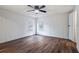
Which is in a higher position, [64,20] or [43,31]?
[64,20]

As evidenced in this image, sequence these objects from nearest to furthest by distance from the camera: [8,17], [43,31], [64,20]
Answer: [8,17] < [64,20] < [43,31]

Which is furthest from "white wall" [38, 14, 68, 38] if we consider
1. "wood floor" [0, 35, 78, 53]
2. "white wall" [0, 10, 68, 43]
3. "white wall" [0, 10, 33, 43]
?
"wood floor" [0, 35, 78, 53]

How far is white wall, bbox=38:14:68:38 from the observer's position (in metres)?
4.61

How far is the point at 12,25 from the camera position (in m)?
4.19

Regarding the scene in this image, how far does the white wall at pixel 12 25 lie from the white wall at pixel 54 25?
92 centimetres

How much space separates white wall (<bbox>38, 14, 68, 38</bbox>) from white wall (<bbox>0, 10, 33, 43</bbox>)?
36.2 inches

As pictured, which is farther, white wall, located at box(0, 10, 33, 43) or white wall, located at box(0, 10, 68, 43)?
white wall, located at box(0, 10, 68, 43)

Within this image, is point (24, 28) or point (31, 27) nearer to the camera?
point (24, 28)

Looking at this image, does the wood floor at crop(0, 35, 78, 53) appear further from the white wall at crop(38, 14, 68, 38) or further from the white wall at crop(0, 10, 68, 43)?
the white wall at crop(38, 14, 68, 38)

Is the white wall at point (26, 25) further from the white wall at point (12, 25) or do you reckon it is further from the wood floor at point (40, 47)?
the wood floor at point (40, 47)

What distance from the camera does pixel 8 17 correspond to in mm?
3959
